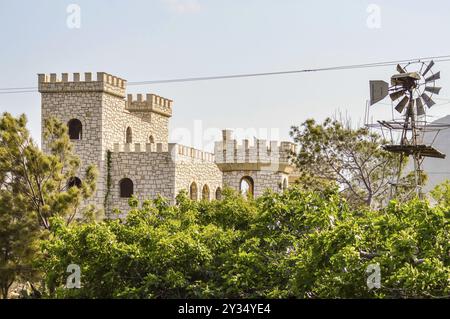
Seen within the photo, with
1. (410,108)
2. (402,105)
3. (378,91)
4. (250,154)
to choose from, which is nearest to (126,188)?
(250,154)

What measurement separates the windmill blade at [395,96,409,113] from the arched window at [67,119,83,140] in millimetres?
20525

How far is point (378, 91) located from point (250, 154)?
19331 mm

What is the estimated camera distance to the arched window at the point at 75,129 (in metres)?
46.5

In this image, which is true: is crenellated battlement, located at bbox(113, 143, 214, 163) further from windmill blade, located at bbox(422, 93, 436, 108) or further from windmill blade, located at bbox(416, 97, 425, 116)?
windmill blade, located at bbox(422, 93, 436, 108)

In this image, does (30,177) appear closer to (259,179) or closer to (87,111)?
(87,111)

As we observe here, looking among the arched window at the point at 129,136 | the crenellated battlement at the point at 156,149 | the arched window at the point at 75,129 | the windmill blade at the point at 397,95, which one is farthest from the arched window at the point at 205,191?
the windmill blade at the point at 397,95

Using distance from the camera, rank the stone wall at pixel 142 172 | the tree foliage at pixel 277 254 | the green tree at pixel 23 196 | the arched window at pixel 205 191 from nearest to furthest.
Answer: the tree foliage at pixel 277 254 → the green tree at pixel 23 196 → the stone wall at pixel 142 172 → the arched window at pixel 205 191

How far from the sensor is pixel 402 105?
3047 cm

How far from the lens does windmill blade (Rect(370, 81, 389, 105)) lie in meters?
30.9

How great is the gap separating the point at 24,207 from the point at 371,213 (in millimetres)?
18518

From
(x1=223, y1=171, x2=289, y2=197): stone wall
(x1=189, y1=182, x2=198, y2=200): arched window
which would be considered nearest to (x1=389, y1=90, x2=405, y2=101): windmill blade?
(x1=223, y1=171, x2=289, y2=197): stone wall

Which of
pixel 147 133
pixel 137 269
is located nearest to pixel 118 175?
pixel 147 133

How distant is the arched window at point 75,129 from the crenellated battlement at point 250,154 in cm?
799

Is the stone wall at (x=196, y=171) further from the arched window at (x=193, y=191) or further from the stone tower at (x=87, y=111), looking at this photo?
the stone tower at (x=87, y=111)
